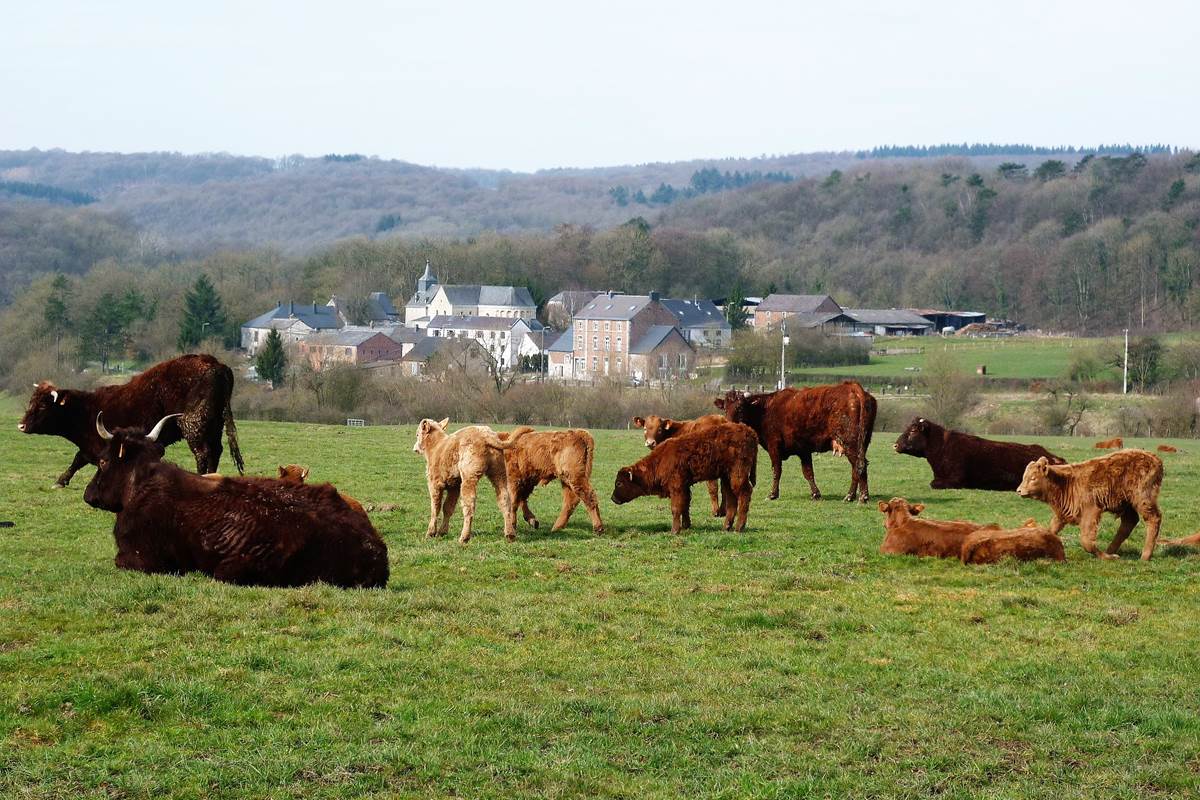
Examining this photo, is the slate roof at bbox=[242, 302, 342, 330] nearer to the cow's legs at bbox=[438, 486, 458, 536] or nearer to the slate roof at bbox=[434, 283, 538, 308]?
the slate roof at bbox=[434, 283, 538, 308]

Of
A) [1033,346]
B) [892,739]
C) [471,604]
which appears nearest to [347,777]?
[892,739]

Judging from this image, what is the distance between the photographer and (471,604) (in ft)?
36.1

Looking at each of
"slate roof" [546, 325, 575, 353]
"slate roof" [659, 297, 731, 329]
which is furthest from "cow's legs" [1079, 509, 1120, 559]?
"slate roof" [659, 297, 731, 329]

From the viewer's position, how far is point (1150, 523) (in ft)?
46.1

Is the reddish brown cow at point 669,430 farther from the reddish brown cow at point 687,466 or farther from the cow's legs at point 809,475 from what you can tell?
the cow's legs at point 809,475

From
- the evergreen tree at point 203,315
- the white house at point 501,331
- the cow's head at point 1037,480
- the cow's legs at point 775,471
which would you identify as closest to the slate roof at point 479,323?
the white house at point 501,331

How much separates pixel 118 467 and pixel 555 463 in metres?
5.13

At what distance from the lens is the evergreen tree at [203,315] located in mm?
101744

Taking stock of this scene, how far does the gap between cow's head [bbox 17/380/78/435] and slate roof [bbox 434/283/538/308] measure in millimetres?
127939

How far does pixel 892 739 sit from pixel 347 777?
10.5 feet

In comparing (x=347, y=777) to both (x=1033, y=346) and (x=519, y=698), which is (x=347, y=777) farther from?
(x=1033, y=346)

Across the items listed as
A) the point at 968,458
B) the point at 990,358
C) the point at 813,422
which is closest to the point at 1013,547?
the point at 813,422

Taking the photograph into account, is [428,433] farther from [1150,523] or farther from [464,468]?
[1150,523]

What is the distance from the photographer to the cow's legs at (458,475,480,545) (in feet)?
48.0
